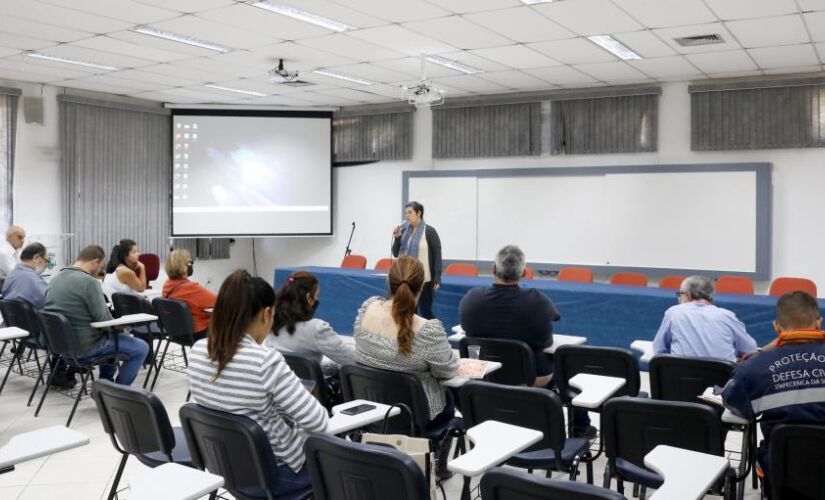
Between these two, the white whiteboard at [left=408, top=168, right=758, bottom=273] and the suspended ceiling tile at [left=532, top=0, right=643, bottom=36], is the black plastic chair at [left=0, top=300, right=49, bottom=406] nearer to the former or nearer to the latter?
the suspended ceiling tile at [left=532, top=0, right=643, bottom=36]

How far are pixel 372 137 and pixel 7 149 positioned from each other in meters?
4.66

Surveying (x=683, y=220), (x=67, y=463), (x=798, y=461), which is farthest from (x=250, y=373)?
(x=683, y=220)

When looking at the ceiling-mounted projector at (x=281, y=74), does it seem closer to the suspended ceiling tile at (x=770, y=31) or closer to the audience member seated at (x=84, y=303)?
the audience member seated at (x=84, y=303)

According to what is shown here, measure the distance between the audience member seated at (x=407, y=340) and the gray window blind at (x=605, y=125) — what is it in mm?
5855

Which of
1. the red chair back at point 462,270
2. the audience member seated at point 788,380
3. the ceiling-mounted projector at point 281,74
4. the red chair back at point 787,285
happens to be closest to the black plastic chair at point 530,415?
the audience member seated at point 788,380

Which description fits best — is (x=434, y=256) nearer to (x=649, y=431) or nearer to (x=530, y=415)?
(x=530, y=415)

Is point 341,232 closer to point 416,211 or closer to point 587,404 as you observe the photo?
point 416,211

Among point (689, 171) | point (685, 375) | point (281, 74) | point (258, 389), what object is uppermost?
point (281, 74)

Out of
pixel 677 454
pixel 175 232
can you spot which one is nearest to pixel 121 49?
pixel 175 232

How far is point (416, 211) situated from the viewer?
7.16m

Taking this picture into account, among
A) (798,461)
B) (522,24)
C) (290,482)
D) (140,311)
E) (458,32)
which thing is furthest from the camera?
(458,32)

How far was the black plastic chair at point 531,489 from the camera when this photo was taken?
164 centimetres

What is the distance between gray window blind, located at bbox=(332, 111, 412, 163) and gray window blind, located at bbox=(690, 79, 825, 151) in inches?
152

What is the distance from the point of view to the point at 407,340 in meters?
3.17
